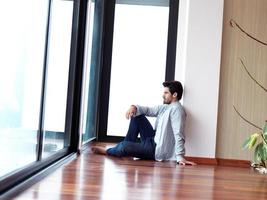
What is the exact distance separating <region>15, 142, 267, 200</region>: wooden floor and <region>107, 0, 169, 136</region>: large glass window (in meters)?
1.24

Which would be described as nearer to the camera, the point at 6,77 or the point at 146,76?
the point at 6,77

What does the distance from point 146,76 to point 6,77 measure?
8.49 feet

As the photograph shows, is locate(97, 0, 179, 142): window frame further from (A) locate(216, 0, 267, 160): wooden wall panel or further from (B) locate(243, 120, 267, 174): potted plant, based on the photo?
(B) locate(243, 120, 267, 174): potted plant

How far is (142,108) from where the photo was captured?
348 cm

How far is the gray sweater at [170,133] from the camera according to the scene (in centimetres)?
327

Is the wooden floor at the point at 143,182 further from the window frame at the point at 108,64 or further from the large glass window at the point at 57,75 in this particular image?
the window frame at the point at 108,64

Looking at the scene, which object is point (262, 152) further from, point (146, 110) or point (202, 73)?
point (146, 110)

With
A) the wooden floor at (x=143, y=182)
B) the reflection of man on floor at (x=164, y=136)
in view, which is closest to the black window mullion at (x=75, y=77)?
the wooden floor at (x=143, y=182)

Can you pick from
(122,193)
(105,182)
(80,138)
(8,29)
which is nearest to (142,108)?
(80,138)

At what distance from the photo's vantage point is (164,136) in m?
3.32

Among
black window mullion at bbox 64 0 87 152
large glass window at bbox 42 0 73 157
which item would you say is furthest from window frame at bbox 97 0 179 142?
large glass window at bbox 42 0 73 157

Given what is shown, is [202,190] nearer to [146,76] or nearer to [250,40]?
[250,40]

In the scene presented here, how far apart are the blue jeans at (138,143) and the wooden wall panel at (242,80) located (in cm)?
58

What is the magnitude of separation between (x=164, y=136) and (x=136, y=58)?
4.23ft
